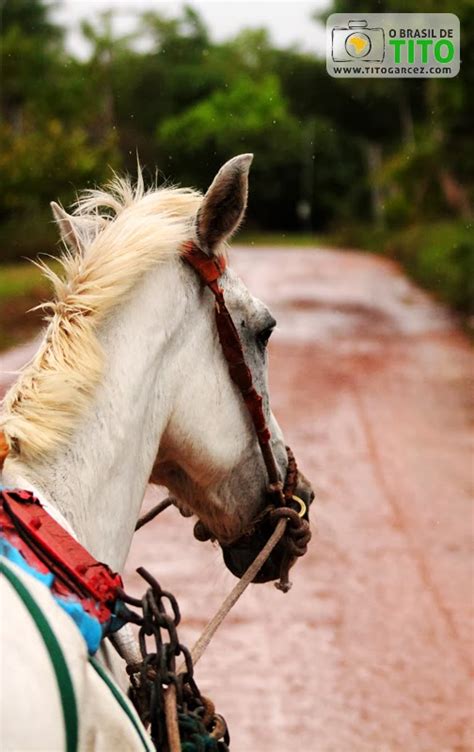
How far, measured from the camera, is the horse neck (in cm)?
212

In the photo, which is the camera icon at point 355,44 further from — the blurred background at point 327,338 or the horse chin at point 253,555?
the horse chin at point 253,555

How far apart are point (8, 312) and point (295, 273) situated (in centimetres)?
1053

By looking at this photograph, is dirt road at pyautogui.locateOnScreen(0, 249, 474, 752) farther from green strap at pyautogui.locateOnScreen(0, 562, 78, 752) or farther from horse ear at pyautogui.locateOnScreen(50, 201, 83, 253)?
green strap at pyautogui.locateOnScreen(0, 562, 78, 752)

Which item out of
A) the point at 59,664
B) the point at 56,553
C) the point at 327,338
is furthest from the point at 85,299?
the point at 327,338

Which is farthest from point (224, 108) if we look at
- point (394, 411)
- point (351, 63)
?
point (351, 63)

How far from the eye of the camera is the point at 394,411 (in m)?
11.9

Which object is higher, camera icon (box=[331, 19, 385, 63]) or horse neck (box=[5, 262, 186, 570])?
camera icon (box=[331, 19, 385, 63])

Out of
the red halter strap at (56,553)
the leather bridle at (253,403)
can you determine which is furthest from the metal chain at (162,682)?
the leather bridle at (253,403)

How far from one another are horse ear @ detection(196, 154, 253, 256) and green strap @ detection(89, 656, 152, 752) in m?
0.95

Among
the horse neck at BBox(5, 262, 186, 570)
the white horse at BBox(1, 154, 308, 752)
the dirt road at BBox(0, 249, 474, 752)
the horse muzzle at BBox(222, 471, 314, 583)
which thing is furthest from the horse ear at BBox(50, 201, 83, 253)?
the horse muzzle at BBox(222, 471, 314, 583)

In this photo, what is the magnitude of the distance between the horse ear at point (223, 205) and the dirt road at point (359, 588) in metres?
0.27

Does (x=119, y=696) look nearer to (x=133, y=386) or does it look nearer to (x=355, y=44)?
(x=133, y=386)

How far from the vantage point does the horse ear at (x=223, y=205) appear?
2215mm

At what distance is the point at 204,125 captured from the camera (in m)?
10.6
